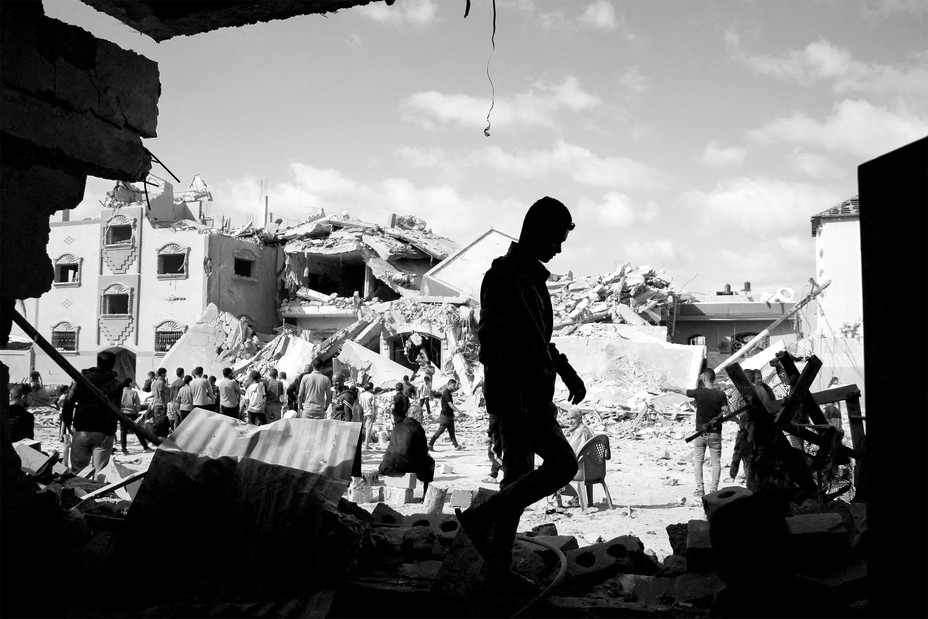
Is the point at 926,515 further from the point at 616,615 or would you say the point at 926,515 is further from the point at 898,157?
the point at 616,615

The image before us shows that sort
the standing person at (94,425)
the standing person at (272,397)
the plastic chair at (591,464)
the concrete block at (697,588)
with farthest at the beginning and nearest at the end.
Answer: the standing person at (272,397) → the plastic chair at (591,464) → the standing person at (94,425) → the concrete block at (697,588)

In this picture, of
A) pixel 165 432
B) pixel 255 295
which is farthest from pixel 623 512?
pixel 255 295

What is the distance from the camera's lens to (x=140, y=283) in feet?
113

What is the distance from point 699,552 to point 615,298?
83.7 ft

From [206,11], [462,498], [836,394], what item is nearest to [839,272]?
[462,498]

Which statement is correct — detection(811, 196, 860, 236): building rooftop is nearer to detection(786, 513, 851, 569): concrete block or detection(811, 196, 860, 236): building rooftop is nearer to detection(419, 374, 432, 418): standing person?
detection(419, 374, 432, 418): standing person

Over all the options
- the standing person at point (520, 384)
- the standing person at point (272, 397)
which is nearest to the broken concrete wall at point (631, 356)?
the standing person at point (272, 397)

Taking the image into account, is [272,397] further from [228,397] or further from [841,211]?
[841,211]

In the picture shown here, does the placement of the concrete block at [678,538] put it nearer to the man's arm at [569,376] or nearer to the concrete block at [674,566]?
the concrete block at [674,566]

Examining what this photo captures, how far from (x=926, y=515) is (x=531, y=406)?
157cm

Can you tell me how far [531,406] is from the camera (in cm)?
332

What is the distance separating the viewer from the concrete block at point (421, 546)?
3926mm

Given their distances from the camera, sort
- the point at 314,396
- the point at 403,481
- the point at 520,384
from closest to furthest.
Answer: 1. the point at 520,384
2. the point at 403,481
3. the point at 314,396

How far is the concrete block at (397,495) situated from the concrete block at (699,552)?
575 cm
